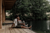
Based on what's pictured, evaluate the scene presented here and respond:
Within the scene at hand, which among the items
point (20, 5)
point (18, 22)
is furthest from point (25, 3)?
point (18, 22)

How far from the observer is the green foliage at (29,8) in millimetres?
21891

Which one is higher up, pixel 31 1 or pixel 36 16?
pixel 31 1

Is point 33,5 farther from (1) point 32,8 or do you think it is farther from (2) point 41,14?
(2) point 41,14

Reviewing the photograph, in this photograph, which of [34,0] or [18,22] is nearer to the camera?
[18,22]

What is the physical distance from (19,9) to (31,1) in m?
4.49

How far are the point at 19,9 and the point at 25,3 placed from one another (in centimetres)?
206

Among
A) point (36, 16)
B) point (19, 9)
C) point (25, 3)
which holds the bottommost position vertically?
point (36, 16)

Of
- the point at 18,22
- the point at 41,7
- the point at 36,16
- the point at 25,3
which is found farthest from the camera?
the point at 36,16

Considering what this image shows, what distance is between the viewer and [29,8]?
75.8ft

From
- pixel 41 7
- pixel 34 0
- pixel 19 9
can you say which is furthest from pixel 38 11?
pixel 19 9

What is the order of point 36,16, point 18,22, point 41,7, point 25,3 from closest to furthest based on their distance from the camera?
1. point 18,22
2. point 25,3
3. point 41,7
4. point 36,16

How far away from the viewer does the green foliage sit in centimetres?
2189

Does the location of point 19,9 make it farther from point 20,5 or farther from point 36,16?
point 36,16

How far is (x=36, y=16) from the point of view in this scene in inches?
989
